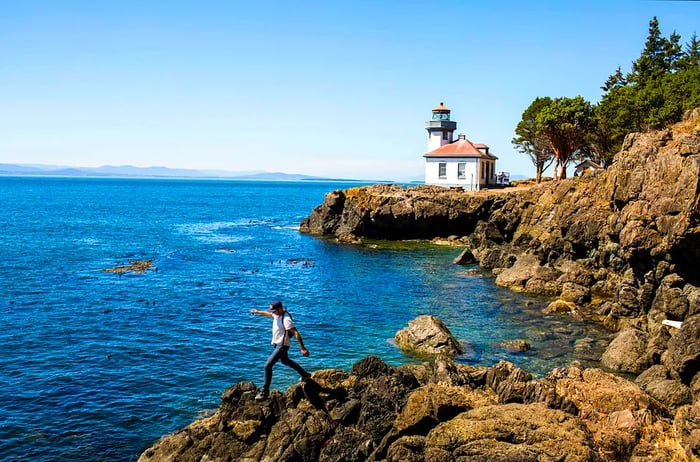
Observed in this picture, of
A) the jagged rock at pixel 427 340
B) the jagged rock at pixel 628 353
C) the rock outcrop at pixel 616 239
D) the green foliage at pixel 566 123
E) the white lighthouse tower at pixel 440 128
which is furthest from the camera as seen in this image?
the white lighthouse tower at pixel 440 128

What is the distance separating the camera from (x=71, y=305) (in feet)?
124

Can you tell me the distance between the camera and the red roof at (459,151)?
3169 inches

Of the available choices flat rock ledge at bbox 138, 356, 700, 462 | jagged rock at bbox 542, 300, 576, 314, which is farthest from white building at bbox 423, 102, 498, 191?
flat rock ledge at bbox 138, 356, 700, 462

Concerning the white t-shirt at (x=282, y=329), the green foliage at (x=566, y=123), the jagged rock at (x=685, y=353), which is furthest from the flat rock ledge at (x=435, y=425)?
the green foliage at (x=566, y=123)

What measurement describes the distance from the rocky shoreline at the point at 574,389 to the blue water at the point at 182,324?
377 cm

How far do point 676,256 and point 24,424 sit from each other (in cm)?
3159

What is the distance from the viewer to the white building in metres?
79.8

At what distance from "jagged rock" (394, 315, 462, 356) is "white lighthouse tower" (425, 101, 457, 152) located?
6371cm

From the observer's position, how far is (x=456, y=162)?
81.1 m

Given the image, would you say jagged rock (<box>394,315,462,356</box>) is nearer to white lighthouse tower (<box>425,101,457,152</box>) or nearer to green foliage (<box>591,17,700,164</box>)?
green foliage (<box>591,17,700,164</box>)

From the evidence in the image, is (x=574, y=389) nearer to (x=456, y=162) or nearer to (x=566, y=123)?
→ (x=566, y=123)

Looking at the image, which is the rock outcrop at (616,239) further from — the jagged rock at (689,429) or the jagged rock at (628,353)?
the jagged rock at (689,429)

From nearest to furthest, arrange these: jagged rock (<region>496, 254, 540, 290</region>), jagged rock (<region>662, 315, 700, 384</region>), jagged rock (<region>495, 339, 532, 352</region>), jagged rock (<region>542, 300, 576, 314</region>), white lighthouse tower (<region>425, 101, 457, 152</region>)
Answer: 1. jagged rock (<region>662, 315, 700, 384</region>)
2. jagged rock (<region>495, 339, 532, 352</region>)
3. jagged rock (<region>542, 300, 576, 314</region>)
4. jagged rock (<region>496, 254, 540, 290</region>)
5. white lighthouse tower (<region>425, 101, 457, 152</region>)

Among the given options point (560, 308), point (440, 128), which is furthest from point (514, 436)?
point (440, 128)
